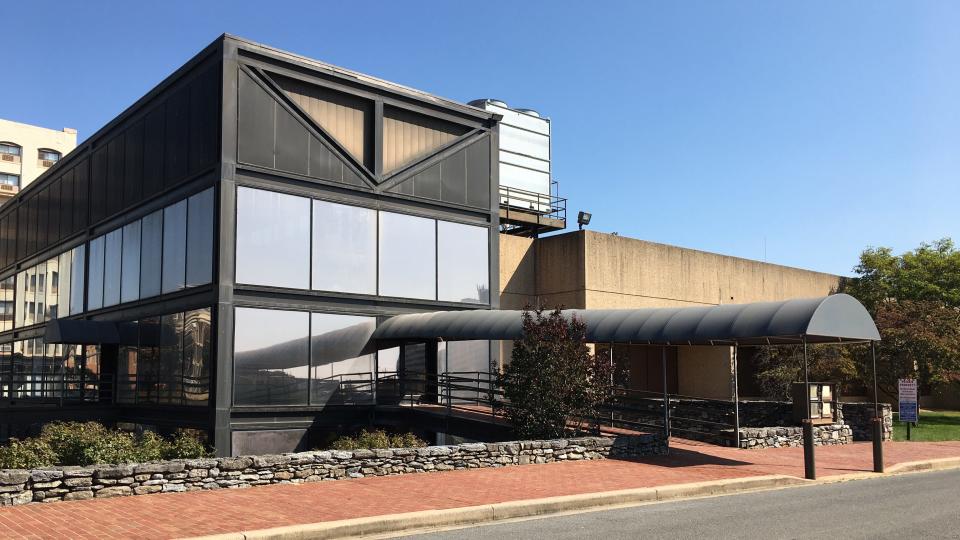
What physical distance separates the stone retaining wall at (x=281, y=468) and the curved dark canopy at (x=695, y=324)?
304 centimetres

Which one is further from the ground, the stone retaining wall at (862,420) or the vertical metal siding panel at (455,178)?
the vertical metal siding panel at (455,178)

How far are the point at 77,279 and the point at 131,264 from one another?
6366mm

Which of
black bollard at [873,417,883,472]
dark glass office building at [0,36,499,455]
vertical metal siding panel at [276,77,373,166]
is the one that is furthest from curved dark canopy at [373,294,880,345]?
vertical metal siding panel at [276,77,373,166]

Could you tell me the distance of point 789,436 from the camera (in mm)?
24781

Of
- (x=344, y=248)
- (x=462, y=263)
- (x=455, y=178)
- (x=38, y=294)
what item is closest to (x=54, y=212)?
(x=38, y=294)

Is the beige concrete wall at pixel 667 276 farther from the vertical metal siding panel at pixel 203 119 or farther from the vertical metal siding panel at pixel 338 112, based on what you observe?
the vertical metal siding panel at pixel 203 119

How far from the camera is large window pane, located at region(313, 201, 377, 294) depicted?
87.1 ft

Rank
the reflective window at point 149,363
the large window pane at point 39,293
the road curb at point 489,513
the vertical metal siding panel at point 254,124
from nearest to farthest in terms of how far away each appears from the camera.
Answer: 1. the road curb at point 489,513
2. the vertical metal siding panel at point 254,124
3. the reflective window at point 149,363
4. the large window pane at point 39,293

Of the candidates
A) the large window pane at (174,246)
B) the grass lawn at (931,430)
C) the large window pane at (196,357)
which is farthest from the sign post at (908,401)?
the large window pane at (174,246)

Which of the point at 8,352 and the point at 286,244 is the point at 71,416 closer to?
the point at 286,244

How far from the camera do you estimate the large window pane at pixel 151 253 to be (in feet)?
91.9

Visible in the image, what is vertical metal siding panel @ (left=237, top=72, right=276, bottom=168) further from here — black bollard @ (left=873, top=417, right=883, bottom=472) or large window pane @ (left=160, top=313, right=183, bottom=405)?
black bollard @ (left=873, top=417, right=883, bottom=472)

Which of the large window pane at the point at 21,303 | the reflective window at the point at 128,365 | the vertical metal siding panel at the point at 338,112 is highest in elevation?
the vertical metal siding panel at the point at 338,112

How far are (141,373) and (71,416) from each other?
2994mm
